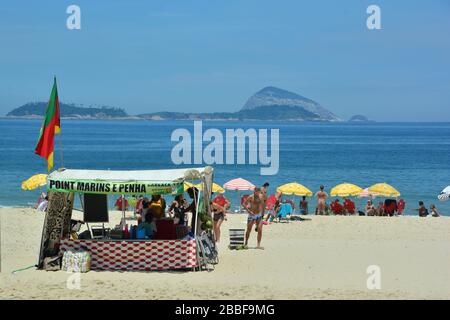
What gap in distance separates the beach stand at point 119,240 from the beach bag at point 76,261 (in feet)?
0.60

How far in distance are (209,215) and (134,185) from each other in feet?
6.24

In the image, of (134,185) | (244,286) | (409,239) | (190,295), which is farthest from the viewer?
(409,239)

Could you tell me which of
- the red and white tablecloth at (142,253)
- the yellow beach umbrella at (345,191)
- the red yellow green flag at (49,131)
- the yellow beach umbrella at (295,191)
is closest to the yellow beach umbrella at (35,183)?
the yellow beach umbrella at (295,191)

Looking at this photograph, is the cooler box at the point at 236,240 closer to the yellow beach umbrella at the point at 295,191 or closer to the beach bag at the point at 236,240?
the beach bag at the point at 236,240

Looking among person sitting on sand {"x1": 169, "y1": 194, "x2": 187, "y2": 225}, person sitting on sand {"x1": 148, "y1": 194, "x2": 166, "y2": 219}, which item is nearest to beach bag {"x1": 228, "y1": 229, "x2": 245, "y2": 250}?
person sitting on sand {"x1": 169, "y1": 194, "x2": 187, "y2": 225}

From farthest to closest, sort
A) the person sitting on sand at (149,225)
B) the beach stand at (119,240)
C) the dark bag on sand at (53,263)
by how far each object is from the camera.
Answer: the person sitting on sand at (149,225)
the dark bag on sand at (53,263)
the beach stand at (119,240)

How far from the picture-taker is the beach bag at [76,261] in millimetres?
11430

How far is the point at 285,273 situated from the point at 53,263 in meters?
3.80

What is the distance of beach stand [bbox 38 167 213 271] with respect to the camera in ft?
37.1

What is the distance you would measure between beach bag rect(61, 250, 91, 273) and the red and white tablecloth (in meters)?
0.18

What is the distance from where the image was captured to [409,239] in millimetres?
16391

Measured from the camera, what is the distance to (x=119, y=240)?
11656 mm
